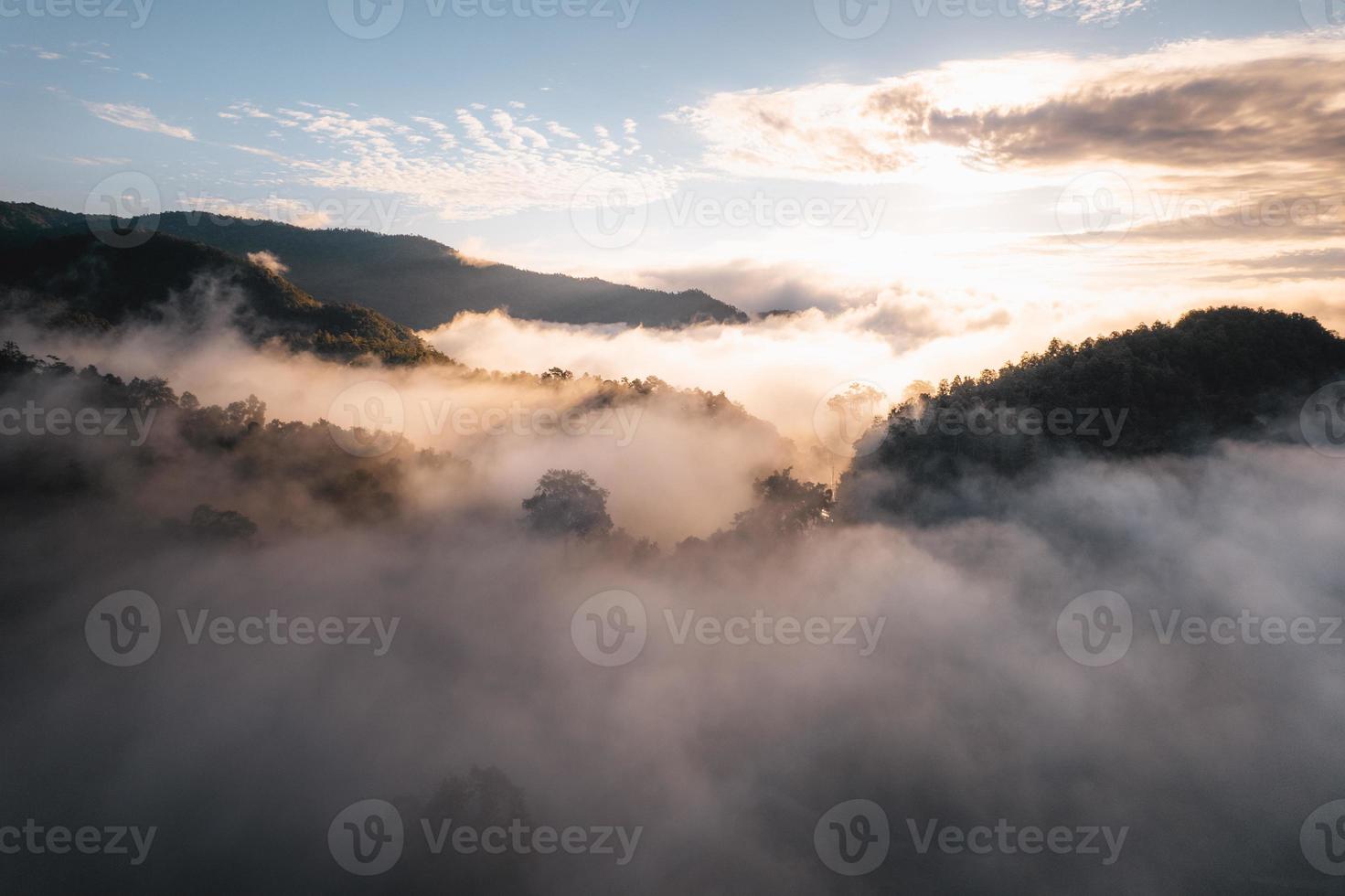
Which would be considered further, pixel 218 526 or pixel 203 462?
pixel 203 462

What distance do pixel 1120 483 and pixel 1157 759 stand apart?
1928 centimetres

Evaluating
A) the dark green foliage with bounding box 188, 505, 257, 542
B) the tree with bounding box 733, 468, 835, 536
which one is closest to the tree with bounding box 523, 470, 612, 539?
the tree with bounding box 733, 468, 835, 536

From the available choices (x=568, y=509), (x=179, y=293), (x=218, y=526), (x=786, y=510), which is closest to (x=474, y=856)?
(x=568, y=509)

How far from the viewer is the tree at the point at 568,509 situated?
56250 mm

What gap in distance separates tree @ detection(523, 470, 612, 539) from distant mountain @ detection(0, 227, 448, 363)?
89.1 metres

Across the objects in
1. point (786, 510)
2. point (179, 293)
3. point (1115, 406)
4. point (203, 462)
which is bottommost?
point (203, 462)

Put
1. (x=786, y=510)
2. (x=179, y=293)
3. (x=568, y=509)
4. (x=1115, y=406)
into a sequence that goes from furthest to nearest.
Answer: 1. (x=179, y=293)
2. (x=568, y=509)
3. (x=786, y=510)
4. (x=1115, y=406)

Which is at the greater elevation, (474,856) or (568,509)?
(568,509)

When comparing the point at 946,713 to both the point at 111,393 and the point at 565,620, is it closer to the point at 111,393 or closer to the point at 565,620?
the point at 565,620

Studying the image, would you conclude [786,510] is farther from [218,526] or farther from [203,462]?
[203,462]

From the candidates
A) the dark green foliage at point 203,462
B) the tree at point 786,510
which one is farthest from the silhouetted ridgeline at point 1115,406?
the dark green foliage at point 203,462

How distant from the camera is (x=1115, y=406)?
161 ft

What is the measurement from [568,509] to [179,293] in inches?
4531

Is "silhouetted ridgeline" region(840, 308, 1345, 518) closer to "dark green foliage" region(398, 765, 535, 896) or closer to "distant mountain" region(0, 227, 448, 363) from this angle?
"dark green foliage" region(398, 765, 535, 896)
